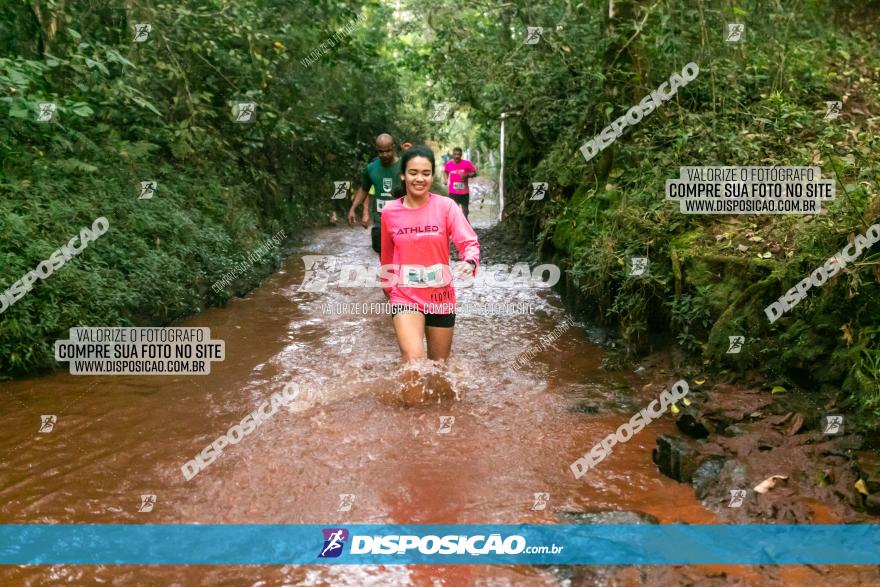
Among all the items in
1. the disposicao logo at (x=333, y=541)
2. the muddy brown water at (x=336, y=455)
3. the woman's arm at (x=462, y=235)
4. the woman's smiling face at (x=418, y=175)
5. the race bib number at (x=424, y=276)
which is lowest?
the disposicao logo at (x=333, y=541)

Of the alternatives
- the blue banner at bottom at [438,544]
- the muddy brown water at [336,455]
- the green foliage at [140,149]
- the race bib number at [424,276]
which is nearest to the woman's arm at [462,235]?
the race bib number at [424,276]

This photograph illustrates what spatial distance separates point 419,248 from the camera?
5.14 m

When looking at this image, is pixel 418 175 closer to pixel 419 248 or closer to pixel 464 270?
pixel 419 248

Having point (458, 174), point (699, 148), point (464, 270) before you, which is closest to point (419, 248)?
point (464, 270)

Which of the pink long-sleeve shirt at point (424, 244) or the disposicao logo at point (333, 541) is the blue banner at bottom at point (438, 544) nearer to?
the disposicao logo at point (333, 541)

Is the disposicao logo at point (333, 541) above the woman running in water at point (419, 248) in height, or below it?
below

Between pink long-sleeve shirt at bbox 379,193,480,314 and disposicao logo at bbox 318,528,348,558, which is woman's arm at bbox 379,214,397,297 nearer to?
pink long-sleeve shirt at bbox 379,193,480,314

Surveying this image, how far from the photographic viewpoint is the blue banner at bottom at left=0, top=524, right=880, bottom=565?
3.38 meters

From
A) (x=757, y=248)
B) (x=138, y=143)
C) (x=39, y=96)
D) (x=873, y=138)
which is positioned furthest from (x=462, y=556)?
(x=138, y=143)

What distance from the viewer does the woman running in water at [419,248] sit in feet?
16.8

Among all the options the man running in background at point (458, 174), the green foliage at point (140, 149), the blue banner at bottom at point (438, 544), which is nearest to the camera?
the blue banner at bottom at point (438, 544)

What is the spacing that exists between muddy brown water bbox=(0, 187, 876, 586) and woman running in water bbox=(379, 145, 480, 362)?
28.2 inches

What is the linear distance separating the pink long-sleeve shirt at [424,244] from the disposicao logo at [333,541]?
6.24ft

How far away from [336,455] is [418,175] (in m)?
1.99
